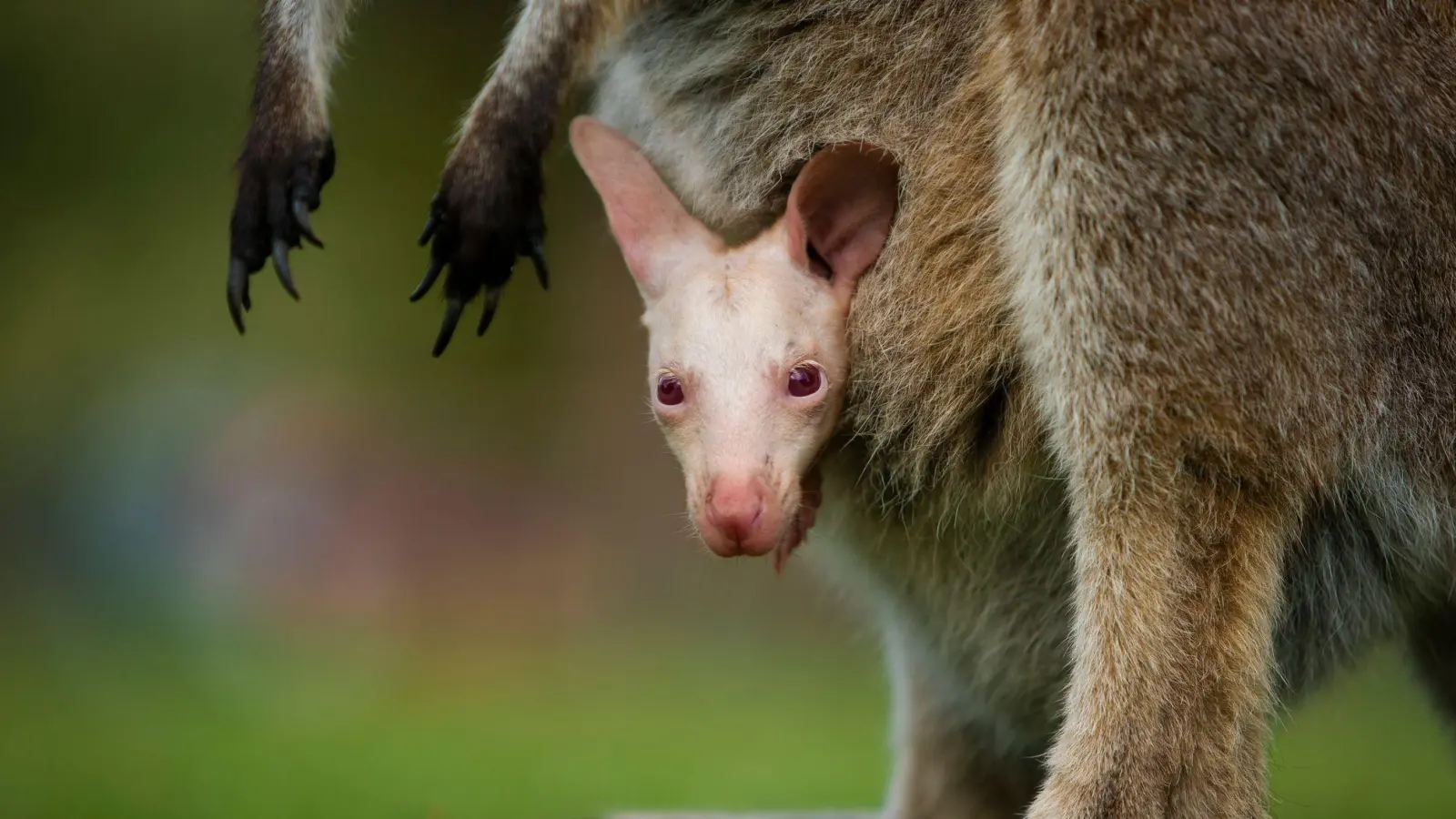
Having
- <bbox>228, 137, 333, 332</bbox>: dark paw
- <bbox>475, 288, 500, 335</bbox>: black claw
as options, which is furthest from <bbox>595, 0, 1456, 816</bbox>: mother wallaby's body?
<bbox>228, 137, 333, 332</bbox>: dark paw

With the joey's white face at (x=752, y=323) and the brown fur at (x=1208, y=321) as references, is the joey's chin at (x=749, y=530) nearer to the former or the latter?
the joey's white face at (x=752, y=323)

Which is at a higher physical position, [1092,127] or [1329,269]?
[1092,127]

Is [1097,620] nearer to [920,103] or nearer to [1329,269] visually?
[1329,269]

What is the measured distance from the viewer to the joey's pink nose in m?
2.53

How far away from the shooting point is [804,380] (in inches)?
108

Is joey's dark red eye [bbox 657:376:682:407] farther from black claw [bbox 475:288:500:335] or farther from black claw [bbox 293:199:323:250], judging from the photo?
black claw [bbox 293:199:323:250]

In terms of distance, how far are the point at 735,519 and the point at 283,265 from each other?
1023 mm

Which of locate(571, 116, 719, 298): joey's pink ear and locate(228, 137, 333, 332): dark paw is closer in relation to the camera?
locate(571, 116, 719, 298): joey's pink ear

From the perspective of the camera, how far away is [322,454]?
33.1 feet

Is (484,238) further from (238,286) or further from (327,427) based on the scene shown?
(327,427)

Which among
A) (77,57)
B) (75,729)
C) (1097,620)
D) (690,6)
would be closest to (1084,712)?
(1097,620)

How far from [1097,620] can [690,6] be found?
1363 mm

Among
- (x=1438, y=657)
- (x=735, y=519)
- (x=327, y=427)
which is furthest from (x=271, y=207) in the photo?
(x=327, y=427)

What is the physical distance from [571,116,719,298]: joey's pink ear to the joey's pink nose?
0.50 metres
